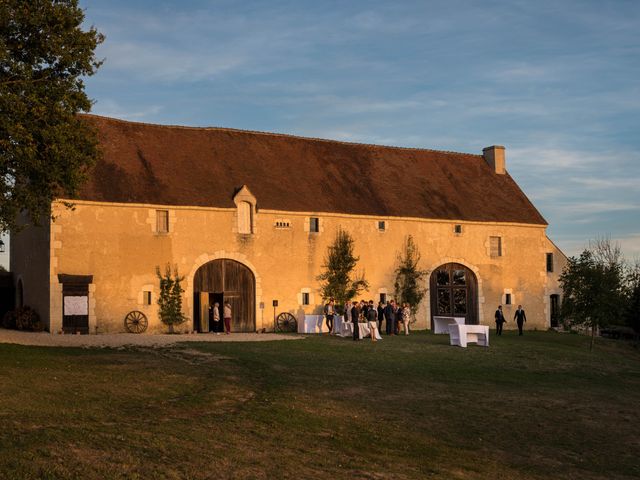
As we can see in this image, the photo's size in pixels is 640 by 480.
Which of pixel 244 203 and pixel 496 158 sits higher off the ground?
pixel 496 158

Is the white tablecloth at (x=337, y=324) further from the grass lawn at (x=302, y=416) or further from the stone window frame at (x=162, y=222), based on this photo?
the grass lawn at (x=302, y=416)

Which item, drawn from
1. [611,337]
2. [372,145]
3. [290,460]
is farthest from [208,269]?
[611,337]

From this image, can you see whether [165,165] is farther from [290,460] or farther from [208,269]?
[290,460]

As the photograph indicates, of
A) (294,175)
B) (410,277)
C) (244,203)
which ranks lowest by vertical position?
(410,277)

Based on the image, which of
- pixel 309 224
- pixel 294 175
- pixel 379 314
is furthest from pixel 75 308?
pixel 379 314

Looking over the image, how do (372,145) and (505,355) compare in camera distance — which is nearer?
(505,355)

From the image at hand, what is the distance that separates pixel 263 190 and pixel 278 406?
22042mm

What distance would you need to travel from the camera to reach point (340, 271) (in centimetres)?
3703

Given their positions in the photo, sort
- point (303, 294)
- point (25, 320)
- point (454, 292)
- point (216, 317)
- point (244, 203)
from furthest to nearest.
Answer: point (454, 292) < point (303, 294) < point (244, 203) < point (216, 317) < point (25, 320)

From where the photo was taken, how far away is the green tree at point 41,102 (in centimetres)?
1928

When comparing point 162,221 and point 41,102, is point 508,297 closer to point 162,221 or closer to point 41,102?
point 162,221

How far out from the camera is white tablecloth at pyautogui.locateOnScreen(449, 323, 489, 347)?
95.2 feet

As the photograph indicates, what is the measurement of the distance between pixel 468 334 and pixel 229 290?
10.6 m

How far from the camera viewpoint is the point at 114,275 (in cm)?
3256
